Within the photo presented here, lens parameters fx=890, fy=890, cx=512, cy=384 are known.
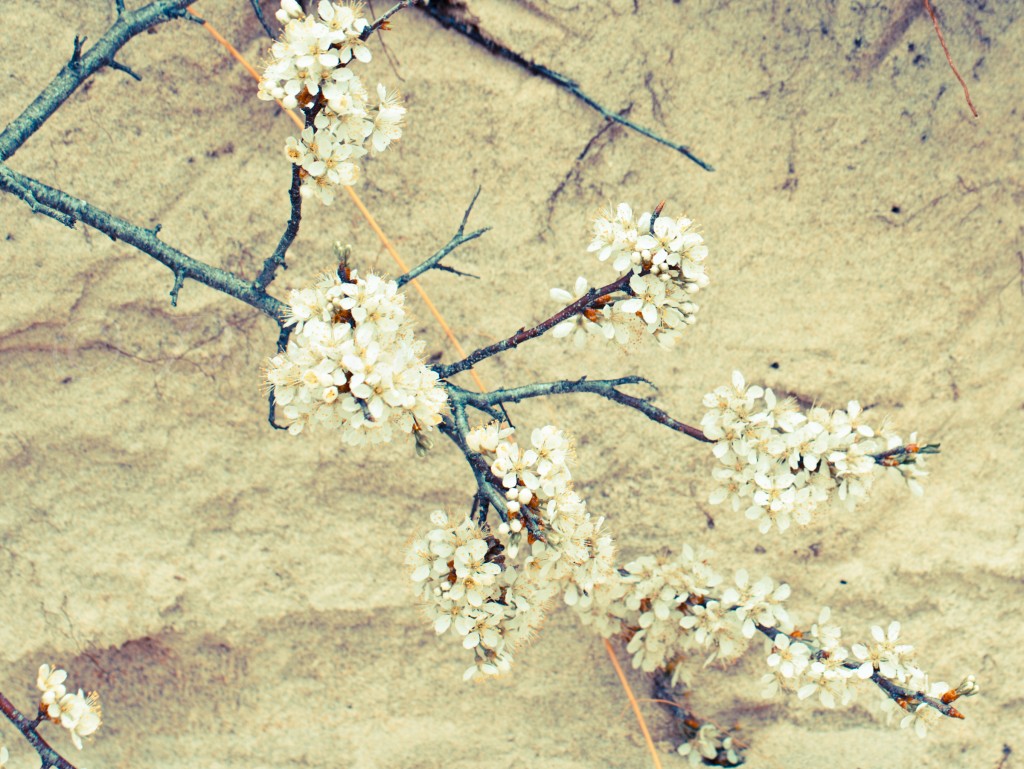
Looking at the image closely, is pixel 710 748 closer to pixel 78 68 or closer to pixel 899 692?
pixel 899 692

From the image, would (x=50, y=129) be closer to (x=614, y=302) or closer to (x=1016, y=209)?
(x=614, y=302)

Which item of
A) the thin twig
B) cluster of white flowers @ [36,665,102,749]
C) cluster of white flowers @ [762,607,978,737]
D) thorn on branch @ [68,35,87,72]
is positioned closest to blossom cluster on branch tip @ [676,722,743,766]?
cluster of white flowers @ [762,607,978,737]

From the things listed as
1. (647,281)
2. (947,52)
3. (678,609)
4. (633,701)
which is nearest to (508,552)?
(647,281)

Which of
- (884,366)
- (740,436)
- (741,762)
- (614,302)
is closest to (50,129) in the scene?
(614,302)

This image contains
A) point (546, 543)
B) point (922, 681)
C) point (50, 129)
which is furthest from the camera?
point (50, 129)

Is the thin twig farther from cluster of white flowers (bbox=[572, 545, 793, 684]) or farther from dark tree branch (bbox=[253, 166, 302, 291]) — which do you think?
dark tree branch (bbox=[253, 166, 302, 291])

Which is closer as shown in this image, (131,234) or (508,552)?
(508,552)

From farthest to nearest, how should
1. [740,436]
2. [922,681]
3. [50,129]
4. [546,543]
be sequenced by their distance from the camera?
[50,129] → [922,681] → [740,436] → [546,543]
